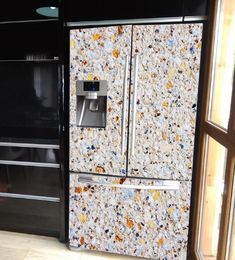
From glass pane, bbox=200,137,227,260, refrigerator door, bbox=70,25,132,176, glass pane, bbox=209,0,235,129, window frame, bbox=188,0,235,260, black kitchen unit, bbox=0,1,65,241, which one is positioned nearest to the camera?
window frame, bbox=188,0,235,260

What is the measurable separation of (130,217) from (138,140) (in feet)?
2.07

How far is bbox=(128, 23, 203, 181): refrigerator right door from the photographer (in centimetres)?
173

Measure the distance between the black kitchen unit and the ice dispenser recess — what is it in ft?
1.12

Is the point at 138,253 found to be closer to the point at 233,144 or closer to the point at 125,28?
the point at 233,144

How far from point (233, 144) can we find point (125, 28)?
1.12 m

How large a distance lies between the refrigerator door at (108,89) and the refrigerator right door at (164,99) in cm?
8

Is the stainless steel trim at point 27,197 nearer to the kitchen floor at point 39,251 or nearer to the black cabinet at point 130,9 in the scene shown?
the kitchen floor at point 39,251

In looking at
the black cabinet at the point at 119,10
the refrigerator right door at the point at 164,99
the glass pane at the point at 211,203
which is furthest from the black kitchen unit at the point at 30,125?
the glass pane at the point at 211,203

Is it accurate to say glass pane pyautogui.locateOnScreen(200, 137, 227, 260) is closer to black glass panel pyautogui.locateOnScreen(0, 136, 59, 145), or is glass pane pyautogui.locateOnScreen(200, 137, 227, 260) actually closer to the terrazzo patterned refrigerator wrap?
the terrazzo patterned refrigerator wrap

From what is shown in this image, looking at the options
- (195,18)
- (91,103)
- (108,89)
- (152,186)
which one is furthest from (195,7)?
(152,186)

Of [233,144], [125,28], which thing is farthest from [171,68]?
[233,144]

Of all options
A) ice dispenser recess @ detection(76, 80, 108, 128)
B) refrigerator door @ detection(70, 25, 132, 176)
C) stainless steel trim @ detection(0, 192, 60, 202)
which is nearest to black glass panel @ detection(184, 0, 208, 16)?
refrigerator door @ detection(70, 25, 132, 176)

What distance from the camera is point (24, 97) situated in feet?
7.92

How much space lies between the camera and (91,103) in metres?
1.95
